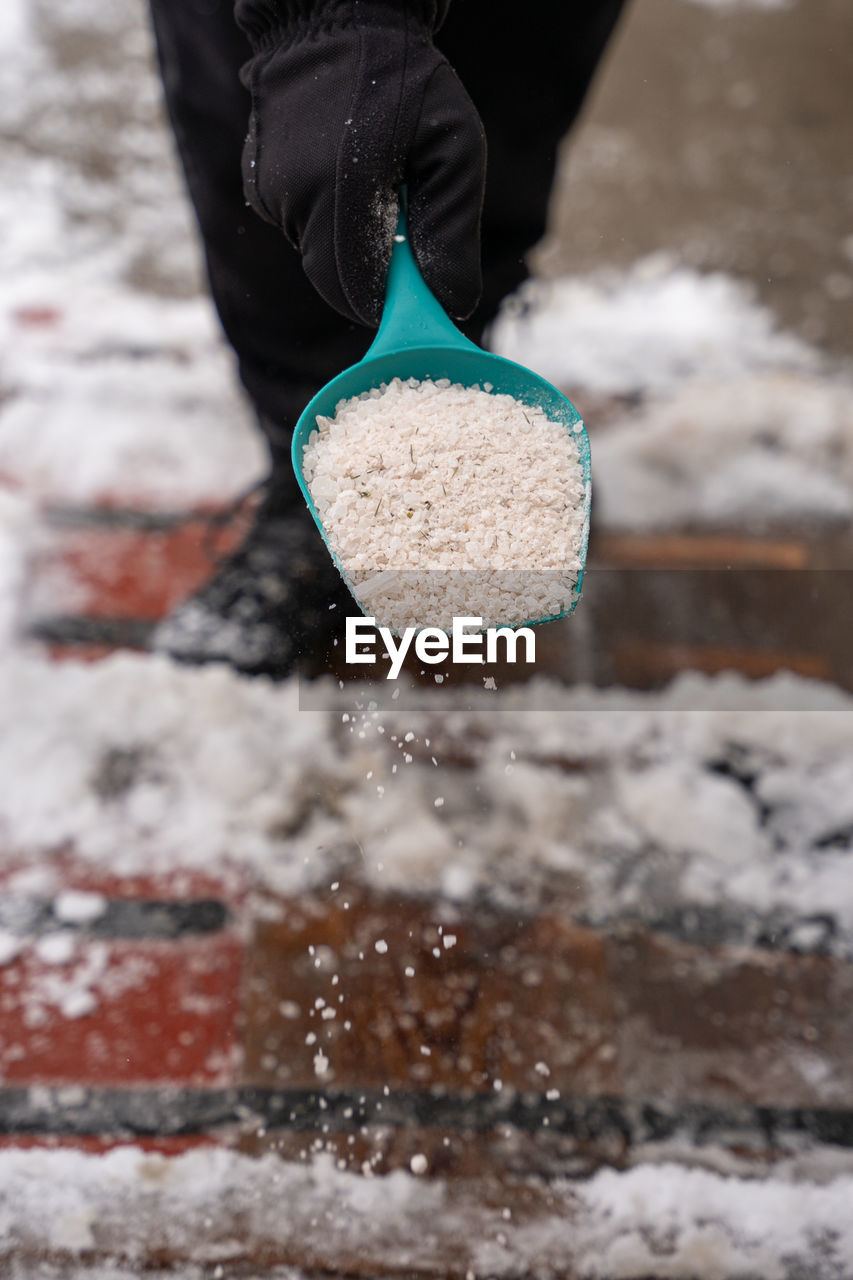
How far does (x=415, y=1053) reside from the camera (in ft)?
2.43

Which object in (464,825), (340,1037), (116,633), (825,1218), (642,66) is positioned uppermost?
(642,66)

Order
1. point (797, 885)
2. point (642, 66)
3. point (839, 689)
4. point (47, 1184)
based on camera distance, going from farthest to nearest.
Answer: point (642, 66) → point (839, 689) → point (797, 885) → point (47, 1184)

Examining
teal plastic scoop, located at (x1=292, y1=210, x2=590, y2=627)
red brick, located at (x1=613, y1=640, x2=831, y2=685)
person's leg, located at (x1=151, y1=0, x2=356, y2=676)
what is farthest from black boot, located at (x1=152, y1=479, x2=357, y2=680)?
red brick, located at (x1=613, y1=640, x2=831, y2=685)

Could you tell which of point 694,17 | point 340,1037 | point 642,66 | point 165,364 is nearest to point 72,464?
point 165,364

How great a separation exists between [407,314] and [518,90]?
347 millimetres

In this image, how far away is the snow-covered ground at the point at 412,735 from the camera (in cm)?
68

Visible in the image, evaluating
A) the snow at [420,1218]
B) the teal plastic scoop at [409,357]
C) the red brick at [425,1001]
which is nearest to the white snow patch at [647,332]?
the teal plastic scoop at [409,357]

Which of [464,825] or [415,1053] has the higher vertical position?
[464,825]

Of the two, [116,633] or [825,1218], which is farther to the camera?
[116,633]

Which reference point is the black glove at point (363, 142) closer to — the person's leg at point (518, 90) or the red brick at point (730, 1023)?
the person's leg at point (518, 90)

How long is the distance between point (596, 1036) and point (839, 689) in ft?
1.49

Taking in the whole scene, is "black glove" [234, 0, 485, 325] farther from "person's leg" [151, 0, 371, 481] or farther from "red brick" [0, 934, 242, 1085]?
"red brick" [0, 934, 242, 1085]

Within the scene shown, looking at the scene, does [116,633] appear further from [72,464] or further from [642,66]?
[642,66]

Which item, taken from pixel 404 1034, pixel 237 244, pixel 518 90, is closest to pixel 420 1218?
pixel 404 1034
